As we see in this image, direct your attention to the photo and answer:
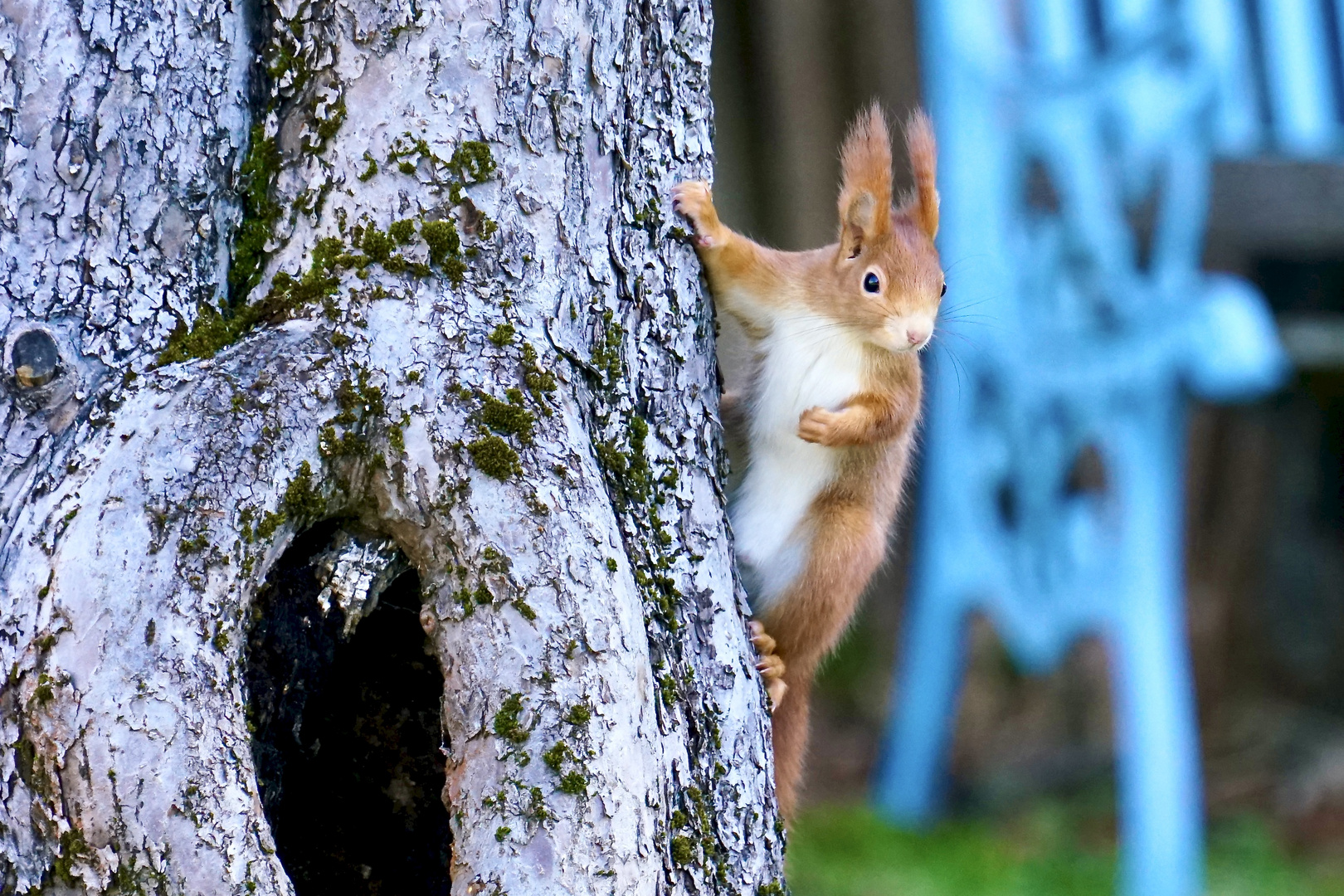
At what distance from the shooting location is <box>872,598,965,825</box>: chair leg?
353 cm

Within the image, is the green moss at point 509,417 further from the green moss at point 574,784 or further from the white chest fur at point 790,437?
the white chest fur at point 790,437

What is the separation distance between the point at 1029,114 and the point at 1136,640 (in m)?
1.17

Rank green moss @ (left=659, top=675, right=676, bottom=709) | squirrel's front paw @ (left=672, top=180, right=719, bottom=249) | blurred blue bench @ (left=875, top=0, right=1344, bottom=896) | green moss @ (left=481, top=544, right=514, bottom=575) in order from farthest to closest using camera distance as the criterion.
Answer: blurred blue bench @ (left=875, top=0, right=1344, bottom=896) → squirrel's front paw @ (left=672, top=180, right=719, bottom=249) → green moss @ (left=659, top=675, right=676, bottom=709) → green moss @ (left=481, top=544, right=514, bottom=575)

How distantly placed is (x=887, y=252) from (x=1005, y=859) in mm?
2247

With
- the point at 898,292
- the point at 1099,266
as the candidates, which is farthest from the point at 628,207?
the point at 1099,266

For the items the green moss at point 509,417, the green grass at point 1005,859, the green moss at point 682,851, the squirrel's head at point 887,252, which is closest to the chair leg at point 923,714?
the green grass at point 1005,859

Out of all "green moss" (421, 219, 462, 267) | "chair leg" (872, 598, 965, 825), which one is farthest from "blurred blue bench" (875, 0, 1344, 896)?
"green moss" (421, 219, 462, 267)

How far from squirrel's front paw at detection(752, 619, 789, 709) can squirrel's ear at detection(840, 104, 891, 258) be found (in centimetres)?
50

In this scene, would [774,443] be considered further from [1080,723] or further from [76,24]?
[1080,723]

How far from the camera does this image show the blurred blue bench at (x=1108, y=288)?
3.08m

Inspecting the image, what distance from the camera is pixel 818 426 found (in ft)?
5.63

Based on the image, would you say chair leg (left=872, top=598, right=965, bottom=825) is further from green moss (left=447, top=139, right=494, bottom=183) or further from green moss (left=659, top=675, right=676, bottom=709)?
green moss (left=447, top=139, right=494, bottom=183)

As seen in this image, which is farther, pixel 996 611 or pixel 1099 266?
pixel 996 611

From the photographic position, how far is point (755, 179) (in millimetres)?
4441
